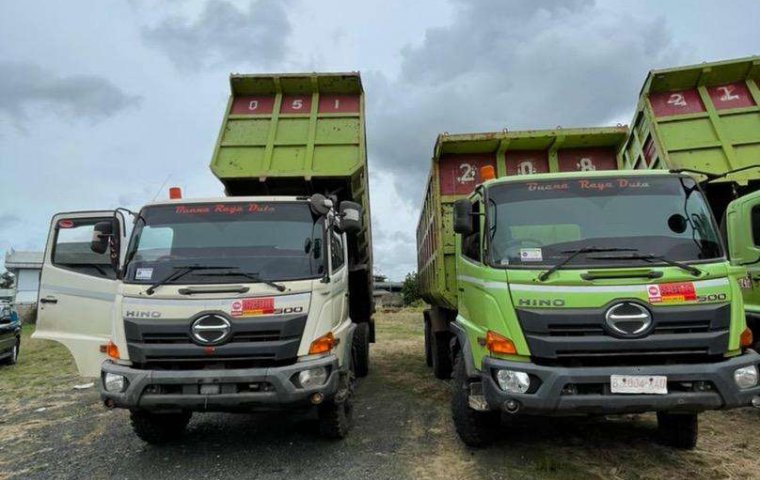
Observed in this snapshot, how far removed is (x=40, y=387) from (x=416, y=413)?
6256mm

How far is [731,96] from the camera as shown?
22.6 feet

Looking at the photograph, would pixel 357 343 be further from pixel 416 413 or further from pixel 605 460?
pixel 605 460

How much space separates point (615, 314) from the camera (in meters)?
3.66

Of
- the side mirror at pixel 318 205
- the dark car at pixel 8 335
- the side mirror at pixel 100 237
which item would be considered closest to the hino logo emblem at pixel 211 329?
the side mirror at pixel 318 205

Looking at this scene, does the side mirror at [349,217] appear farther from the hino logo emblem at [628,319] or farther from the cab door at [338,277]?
the hino logo emblem at [628,319]

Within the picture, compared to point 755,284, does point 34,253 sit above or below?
above

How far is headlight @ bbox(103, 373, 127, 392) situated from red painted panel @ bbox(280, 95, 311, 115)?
12.9 ft

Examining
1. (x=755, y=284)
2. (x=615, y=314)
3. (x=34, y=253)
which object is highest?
(x=34, y=253)

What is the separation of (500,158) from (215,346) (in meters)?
4.08

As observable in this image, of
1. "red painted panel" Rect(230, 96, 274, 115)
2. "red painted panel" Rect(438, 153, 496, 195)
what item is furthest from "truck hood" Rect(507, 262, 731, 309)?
"red painted panel" Rect(230, 96, 274, 115)

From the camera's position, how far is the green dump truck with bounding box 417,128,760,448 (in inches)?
140

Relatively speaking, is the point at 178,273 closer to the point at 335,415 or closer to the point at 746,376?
the point at 335,415

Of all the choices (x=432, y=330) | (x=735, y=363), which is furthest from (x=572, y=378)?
(x=432, y=330)

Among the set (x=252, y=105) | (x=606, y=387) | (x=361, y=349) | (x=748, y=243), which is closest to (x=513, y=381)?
(x=606, y=387)
